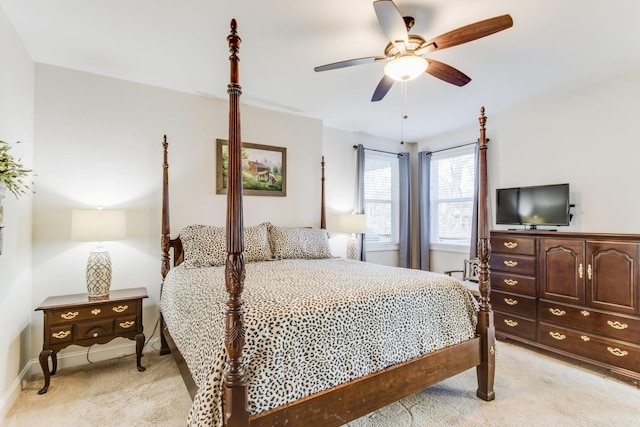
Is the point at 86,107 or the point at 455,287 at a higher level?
the point at 86,107

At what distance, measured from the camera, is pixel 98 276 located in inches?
99.3

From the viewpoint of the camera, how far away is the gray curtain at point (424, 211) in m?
4.84

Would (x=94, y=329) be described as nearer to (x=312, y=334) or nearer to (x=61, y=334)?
(x=61, y=334)

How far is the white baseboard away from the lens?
2193mm

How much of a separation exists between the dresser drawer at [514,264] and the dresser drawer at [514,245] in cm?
5

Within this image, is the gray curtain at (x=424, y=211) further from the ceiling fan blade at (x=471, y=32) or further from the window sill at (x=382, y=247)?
the ceiling fan blade at (x=471, y=32)

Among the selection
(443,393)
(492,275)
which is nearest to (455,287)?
(443,393)

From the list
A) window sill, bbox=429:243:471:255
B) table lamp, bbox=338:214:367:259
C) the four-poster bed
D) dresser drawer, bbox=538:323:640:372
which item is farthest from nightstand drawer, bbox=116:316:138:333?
window sill, bbox=429:243:471:255

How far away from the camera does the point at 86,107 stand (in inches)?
111

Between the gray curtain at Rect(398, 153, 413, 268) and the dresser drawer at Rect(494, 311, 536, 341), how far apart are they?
169 centimetres

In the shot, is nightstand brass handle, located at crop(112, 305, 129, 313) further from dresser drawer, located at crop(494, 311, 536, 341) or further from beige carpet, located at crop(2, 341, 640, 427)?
dresser drawer, located at crop(494, 311, 536, 341)

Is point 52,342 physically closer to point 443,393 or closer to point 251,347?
point 251,347

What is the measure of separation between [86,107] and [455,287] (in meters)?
3.42

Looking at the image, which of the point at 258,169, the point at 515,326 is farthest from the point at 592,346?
the point at 258,169
